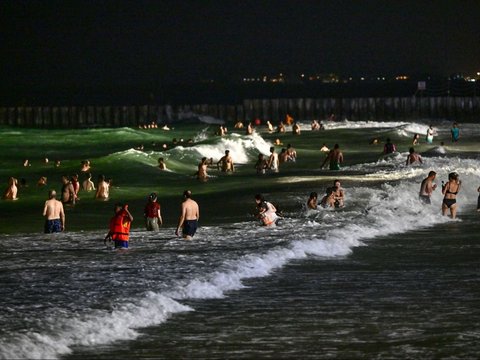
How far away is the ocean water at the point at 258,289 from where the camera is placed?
12992mm

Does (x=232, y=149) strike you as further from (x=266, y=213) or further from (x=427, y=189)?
(x=266, y=213)

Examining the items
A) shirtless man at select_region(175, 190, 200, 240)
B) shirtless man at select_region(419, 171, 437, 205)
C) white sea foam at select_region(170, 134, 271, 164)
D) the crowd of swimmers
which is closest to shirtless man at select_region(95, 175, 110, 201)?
the crowd of swimmers

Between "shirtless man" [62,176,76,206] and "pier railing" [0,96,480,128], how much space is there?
207 feet

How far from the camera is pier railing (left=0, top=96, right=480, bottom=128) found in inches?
3661

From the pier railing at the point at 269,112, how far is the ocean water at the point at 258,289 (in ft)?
207

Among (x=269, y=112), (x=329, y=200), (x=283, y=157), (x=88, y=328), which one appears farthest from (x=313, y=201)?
(x=269, y=112)

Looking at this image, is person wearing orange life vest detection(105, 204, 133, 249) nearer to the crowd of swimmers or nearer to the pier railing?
the crowd of swimmers

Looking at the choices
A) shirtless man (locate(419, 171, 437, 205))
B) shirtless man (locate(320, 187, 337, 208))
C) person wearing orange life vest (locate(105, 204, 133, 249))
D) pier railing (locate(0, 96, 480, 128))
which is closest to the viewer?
person wearing orange life vest (locate(105, 204, 133, 249))

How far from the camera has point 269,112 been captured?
318 ft

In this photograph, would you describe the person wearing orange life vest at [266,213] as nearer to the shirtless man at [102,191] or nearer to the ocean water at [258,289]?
the ocean water at [258,289]

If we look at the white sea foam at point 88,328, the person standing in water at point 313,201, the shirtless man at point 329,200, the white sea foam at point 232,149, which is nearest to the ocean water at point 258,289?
the white sea foam at point 88,328

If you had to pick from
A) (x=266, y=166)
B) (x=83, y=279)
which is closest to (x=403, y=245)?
(x=83, y=279)

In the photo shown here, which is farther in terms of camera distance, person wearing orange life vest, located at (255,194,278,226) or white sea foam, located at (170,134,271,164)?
white sea foam, located at (170,134,271,164)

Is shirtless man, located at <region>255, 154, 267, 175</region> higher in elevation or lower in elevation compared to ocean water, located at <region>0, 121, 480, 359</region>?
higher
